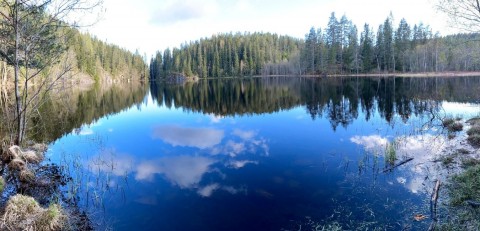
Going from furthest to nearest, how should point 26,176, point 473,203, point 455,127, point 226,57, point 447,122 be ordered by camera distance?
point 226,57 < point 447,122 < point 455,127 < point 26,176 < point 473,203

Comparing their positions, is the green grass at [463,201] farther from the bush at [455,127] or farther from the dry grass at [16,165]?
the dry grass at [16,165]

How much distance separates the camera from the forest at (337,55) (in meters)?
74.1

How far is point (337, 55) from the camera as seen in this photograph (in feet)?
292

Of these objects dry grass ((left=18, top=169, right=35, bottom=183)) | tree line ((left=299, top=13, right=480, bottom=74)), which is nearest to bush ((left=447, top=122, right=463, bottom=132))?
dry grass ((left=18, top=169, right=35, bottom=183))

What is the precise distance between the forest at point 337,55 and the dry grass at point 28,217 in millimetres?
53011

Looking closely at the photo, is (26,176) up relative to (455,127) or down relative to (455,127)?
down

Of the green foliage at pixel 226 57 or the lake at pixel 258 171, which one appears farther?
the green foliage at pixel 226 57

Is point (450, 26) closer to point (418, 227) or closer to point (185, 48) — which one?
point (418, 227)

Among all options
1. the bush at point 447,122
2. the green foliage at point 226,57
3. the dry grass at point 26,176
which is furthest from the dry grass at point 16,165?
the green foliage at point 226,57

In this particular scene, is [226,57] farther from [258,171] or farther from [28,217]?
[28,217]

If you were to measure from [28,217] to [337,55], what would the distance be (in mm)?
92133

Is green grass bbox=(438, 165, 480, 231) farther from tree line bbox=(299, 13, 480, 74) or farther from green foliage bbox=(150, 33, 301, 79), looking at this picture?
green foliage bbox=(150, 33, 301, 79)

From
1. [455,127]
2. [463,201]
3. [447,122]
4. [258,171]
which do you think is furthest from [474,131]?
[258,171]

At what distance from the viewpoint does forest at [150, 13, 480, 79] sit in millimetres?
74062
